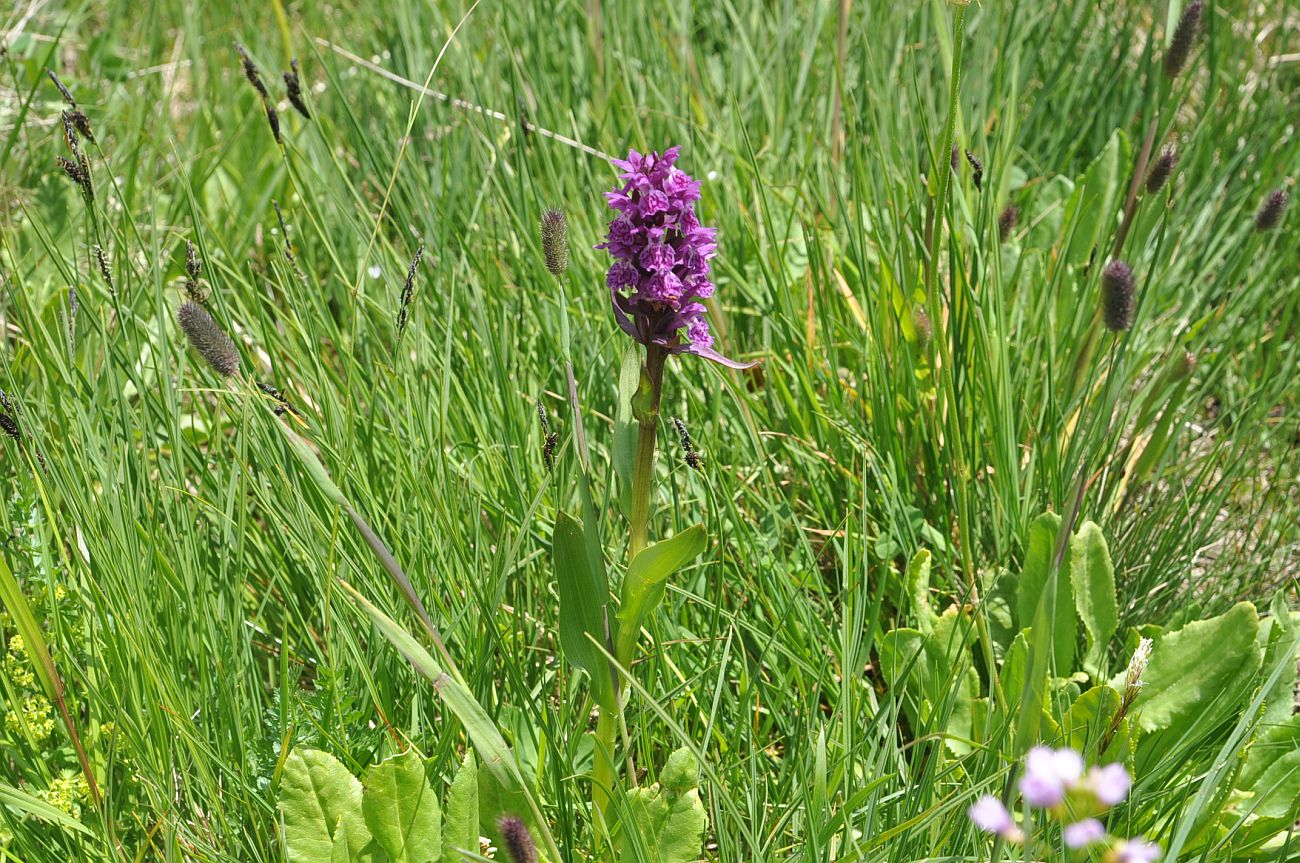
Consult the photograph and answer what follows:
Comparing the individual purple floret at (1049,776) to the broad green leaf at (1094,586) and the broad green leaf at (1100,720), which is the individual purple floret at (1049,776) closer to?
the broad green leaf at (1100,720)

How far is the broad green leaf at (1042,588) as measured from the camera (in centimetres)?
148

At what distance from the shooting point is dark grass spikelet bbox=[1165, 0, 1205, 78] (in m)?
1.57

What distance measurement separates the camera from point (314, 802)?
120cm

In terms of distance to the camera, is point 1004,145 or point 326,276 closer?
→ point 1004,145

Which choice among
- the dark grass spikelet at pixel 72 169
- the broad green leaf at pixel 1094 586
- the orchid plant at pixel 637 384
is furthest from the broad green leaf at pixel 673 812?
the dark grass spikelet at pixel 72 169

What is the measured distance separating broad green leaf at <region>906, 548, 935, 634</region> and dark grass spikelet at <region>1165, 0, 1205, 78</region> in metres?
0.77

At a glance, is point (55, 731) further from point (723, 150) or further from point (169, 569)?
point (723, 150)

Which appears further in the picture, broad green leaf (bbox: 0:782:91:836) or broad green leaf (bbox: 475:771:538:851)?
broad green leaf (bbox: 475:771:538:851)

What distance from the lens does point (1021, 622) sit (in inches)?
61.1

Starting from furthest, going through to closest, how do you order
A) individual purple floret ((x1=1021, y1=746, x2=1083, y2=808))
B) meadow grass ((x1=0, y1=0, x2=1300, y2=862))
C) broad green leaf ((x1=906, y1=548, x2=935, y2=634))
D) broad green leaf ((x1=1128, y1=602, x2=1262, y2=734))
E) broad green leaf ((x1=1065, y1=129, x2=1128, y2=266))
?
broad green leaf ((x1=1065, y1=129, x2=1128, y2=266)), broad green leaf ((x1=906, y1=548, x2=935, y2=634)), broad green leaf ((x1=1128, y1=602, x2=1262, y2=734)), meadow grass ((x1=0, y1=0, x2=1300, y2=862)), individual purple floret ((x1=1021, y1=746, x2=1083, y2=808))

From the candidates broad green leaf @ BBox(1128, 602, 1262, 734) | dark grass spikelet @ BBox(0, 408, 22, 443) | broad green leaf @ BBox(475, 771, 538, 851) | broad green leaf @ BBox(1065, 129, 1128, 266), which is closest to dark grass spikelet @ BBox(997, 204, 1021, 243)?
broad green leaf @ BBox(1065, 129, 1128, 266)

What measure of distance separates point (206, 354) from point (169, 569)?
30cm

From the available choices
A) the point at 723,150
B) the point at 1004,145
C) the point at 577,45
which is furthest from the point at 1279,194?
the point at 577,45

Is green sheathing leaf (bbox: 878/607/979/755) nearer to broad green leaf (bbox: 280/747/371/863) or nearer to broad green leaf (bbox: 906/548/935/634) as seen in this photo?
broad green leaf (bbox: 906/548/935/634)
